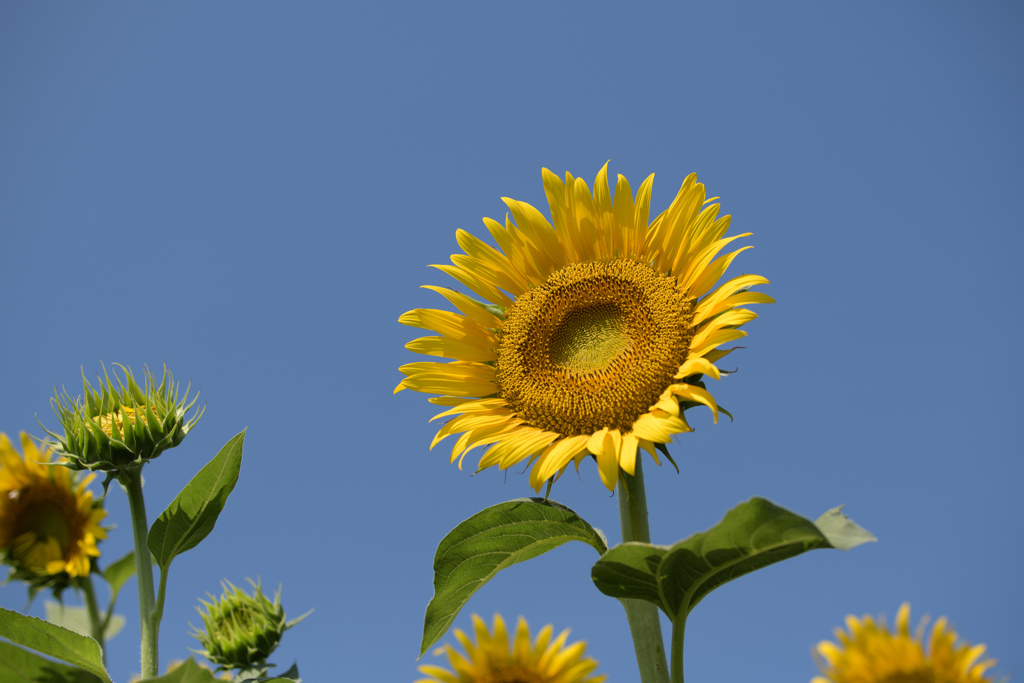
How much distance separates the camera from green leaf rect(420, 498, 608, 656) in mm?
2473

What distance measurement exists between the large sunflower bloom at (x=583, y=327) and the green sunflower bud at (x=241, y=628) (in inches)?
69.8

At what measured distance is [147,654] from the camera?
2.79m

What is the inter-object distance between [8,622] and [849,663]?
2623mm

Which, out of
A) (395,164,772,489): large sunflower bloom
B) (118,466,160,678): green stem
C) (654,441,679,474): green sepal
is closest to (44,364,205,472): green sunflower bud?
(118,466,160,678): green stem

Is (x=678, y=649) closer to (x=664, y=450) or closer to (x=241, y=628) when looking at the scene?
(x=664, y=450)

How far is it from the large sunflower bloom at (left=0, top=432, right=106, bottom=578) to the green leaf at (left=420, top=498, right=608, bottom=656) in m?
2.71

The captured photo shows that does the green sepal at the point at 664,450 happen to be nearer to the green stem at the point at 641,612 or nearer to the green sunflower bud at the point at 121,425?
the green stem at the point at 641,612

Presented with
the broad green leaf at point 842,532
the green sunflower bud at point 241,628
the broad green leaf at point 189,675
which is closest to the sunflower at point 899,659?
the broad green leaf at point 842,532

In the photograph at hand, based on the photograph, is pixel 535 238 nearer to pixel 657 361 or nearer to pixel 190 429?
pixel 657 361

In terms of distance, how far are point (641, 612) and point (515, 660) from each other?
2.58 ft

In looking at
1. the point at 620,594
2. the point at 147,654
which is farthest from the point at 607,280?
the point at 147,654

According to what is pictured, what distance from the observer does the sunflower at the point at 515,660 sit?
1.68 meters

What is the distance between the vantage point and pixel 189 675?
6.28ft

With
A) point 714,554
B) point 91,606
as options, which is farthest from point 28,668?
point 91,606
